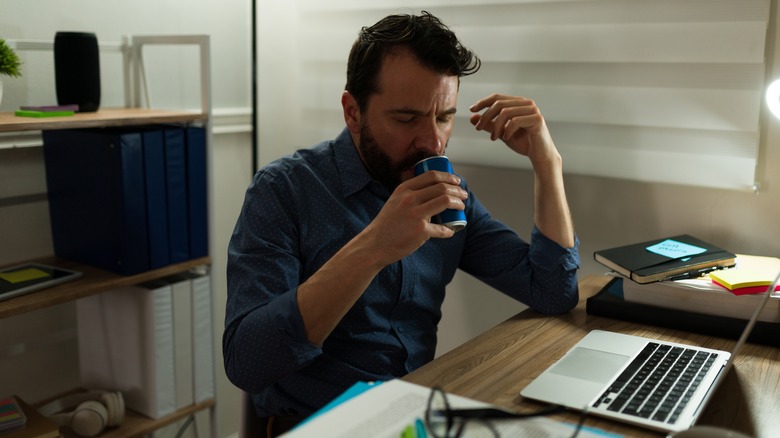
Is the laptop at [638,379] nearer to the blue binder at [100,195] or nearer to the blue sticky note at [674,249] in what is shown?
the blue sticky note at [674,249]

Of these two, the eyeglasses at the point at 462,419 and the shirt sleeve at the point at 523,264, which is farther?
the shirt sleeve at the point at 523,264

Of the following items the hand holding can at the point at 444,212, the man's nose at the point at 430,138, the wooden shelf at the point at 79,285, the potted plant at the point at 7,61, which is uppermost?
the potted plant at the point at 7,61

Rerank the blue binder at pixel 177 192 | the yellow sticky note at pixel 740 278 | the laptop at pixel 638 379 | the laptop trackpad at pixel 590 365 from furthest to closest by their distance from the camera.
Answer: the blue binder at pixel 177 192
the yellow sticky note at pixel 740 278
the laptop trackpad at pixel 590 365
the laptop at pixel 638 379

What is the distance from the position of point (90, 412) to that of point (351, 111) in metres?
0.99

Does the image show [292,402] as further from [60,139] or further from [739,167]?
[739,167]

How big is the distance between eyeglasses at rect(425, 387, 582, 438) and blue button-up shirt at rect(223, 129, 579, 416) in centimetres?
→ 38

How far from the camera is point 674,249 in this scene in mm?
1546

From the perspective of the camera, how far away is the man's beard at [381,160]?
1.40 meters

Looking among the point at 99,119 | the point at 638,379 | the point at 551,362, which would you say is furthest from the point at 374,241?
the point at 99,119

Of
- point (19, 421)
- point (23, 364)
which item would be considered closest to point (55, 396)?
point (23, 364)

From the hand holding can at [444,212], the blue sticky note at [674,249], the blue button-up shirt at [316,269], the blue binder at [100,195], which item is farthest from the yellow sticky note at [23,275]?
the blue sticky note at [674,249]

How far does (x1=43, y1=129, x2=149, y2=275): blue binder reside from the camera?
1.73 metres

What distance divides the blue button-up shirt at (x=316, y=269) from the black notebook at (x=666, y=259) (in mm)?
Answer: 102

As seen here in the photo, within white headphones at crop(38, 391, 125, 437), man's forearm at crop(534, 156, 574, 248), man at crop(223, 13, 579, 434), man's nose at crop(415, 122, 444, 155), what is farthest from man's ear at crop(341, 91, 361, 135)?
white headphones at crop(38, 391, 125, 437)
